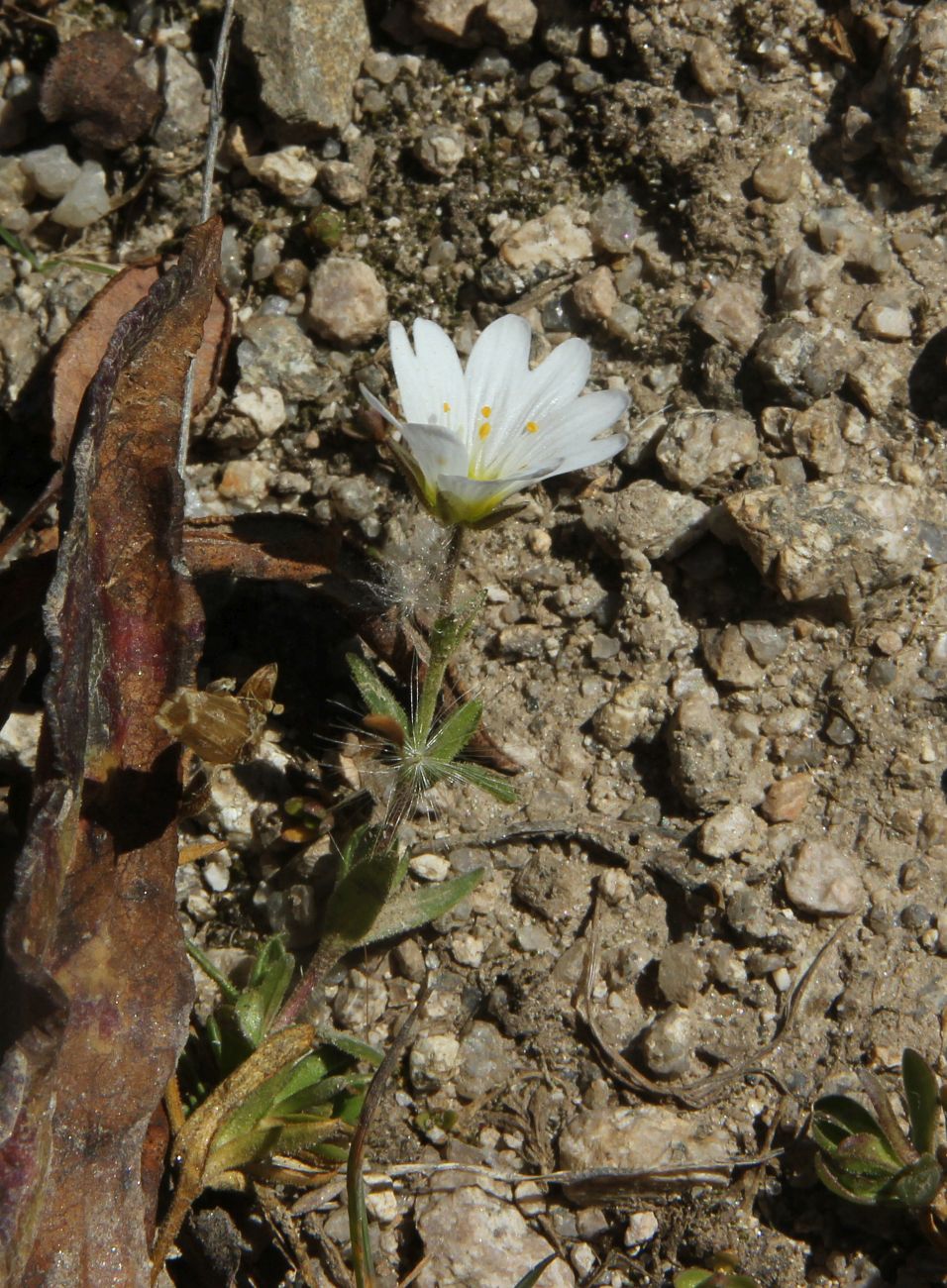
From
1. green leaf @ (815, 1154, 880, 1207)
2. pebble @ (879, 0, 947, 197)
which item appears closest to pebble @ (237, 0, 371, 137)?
pebble @ (879, 0, 947, 197)

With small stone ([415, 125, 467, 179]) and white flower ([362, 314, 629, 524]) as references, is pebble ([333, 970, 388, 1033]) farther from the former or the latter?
small stone ([415, 125, 467, 179])

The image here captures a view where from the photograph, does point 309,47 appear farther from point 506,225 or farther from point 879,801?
point 879,801

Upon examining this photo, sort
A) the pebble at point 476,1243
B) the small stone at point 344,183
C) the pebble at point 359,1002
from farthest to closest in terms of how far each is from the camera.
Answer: the small stone at point 344,183, the pebble at point 359,1002, the pebble at point 476,1243

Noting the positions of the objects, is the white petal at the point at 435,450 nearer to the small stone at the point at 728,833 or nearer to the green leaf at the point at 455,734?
the green leaf at the point at 455,734

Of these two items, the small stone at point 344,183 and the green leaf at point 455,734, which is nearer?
the green leaf at point 455,734

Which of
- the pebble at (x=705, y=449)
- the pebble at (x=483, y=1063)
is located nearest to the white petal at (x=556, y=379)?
the pebble at (x=705, y=449)

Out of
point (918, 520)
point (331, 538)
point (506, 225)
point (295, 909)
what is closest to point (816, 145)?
point (506, 225)

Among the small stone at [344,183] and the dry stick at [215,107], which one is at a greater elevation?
the dry stick at [215,107]
